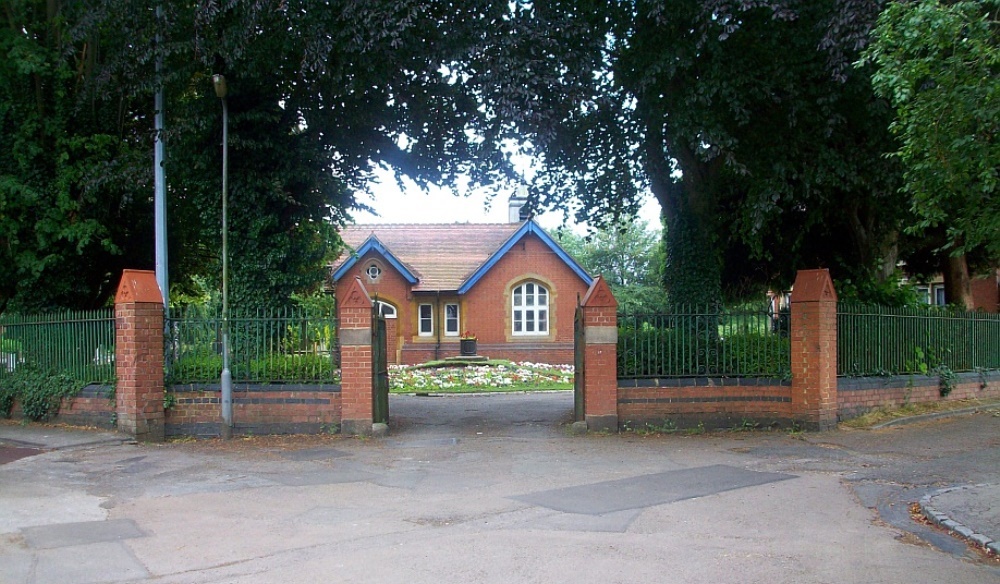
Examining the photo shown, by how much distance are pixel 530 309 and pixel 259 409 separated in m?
22.0

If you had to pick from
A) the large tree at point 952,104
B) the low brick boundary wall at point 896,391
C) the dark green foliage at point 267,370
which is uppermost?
the large tree at point 952,104

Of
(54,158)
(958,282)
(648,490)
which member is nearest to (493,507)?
(648,490)

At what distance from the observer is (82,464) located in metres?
11.2

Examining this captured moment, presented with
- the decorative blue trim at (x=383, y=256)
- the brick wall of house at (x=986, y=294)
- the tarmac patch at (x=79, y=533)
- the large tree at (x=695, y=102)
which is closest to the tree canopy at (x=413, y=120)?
the large tree at (x=695, y=102)

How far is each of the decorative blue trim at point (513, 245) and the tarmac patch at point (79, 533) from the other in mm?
26154

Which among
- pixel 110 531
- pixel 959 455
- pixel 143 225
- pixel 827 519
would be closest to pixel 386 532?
pixel 110 531

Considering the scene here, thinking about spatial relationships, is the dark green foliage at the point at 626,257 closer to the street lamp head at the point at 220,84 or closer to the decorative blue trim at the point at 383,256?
the decorative blue trim at the point at 383,256

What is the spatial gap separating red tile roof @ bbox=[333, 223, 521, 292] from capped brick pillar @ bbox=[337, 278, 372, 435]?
21.1 m

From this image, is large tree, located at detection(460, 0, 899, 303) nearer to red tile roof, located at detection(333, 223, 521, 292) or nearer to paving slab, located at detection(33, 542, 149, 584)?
paving slab, located at detection(33, 542, 149, 584)

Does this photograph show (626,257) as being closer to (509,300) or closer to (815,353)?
(509,300)

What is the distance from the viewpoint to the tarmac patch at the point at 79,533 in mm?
7223

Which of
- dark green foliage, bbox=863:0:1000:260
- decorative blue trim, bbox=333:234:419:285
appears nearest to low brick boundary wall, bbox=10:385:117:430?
dark green foliage, bbox=863:0:1000:260

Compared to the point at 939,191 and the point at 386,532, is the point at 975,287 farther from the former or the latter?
the point at 386,532

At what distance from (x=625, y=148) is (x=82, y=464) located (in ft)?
32.7
